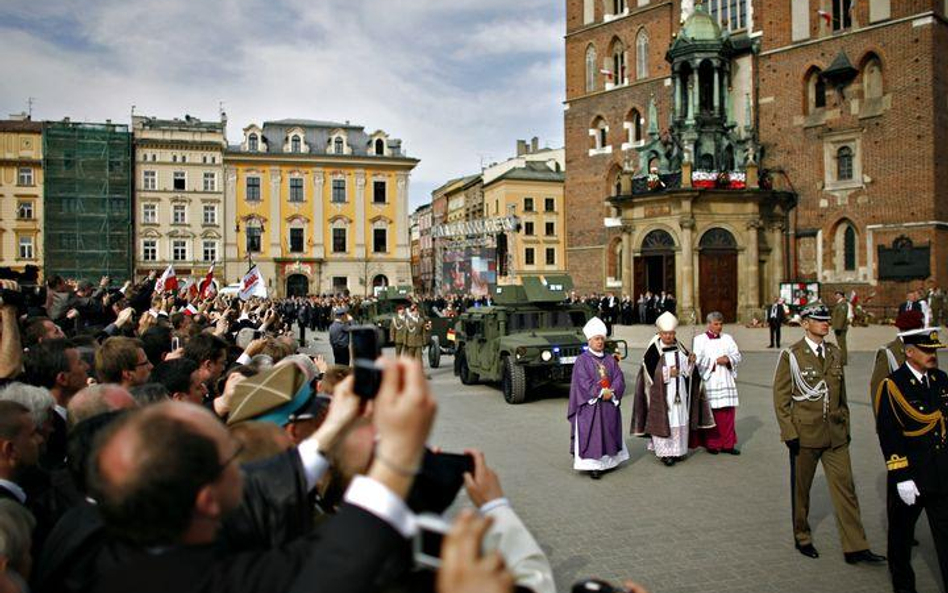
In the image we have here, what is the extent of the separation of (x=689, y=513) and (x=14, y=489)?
5900mm

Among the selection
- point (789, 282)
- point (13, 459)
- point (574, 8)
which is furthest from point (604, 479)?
point (574, 8)

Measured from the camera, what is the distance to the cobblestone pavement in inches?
224

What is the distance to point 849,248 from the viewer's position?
35188 millimetres

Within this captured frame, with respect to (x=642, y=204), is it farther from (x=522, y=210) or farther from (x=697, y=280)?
(x=522, y=210)

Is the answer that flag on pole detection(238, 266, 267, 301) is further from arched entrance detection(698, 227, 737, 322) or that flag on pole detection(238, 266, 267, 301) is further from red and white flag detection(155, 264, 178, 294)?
arched entrance detection(698, 227, 737, 322)

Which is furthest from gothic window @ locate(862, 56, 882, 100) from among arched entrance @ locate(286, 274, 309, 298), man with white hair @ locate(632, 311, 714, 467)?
arched entrance @ locate(286, 274, 309, 298)

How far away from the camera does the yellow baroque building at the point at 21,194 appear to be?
59.4 metres

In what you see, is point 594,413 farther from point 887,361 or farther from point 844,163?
point 844,163

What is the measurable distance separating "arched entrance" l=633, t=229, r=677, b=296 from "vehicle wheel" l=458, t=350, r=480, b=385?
63.7 feet

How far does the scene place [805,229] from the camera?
3606 centimetres

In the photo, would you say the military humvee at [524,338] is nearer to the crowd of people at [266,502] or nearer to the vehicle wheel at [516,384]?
the vehicle wheel at [516,384]

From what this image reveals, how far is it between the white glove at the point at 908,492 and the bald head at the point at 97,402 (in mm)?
4822

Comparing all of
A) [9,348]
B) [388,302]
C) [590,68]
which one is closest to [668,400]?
[9,348]

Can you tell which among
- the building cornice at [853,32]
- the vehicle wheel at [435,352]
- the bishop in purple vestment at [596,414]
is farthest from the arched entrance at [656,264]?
the bishop in purple vestment at [596,414]
